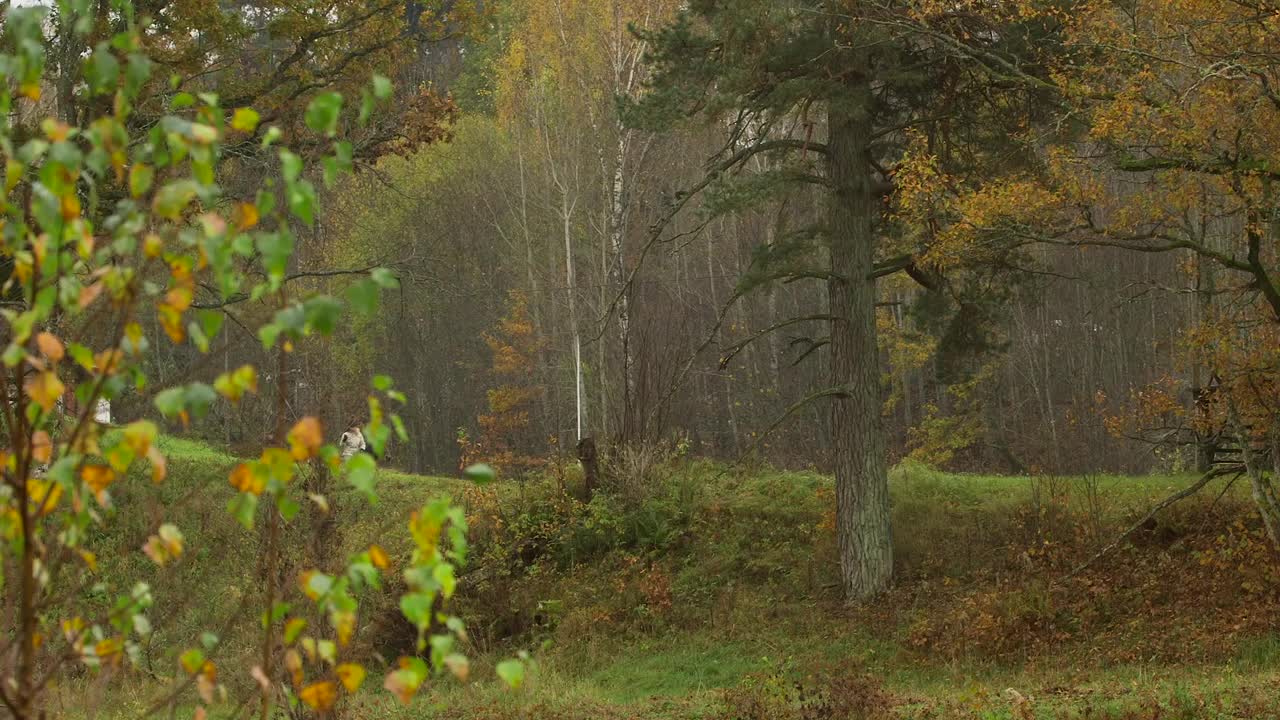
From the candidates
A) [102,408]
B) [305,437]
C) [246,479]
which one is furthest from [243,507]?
[102,408]

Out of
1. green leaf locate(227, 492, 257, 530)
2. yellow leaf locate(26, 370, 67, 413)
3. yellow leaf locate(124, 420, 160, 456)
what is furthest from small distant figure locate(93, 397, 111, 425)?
green leaf locate(227, 492, 257, 530)

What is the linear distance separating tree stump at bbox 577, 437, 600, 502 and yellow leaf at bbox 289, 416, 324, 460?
17059mm

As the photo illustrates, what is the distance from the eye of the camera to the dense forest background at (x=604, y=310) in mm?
29266

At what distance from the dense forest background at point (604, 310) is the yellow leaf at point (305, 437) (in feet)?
69.5

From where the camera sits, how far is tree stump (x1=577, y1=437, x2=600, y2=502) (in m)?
19.8

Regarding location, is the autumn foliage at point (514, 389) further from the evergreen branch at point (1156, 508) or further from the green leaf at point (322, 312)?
the green leaf at point (322, 312)

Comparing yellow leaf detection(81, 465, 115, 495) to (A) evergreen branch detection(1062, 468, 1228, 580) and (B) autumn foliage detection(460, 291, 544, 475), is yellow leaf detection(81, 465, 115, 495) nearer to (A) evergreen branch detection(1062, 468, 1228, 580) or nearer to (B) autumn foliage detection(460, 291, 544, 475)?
(A) evergreen branch detection(1062, 468, 1228, 580)

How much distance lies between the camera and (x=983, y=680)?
12.7m

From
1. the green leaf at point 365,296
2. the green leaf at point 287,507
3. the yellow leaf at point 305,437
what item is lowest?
the green leaf at point 287,507

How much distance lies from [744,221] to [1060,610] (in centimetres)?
2339

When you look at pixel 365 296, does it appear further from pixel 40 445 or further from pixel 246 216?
pixel 40 445

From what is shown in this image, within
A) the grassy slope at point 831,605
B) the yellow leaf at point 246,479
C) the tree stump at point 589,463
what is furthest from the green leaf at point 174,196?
the tree stump at point 589,463

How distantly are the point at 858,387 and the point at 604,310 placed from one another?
45.9ft

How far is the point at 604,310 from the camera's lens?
1156 inches
